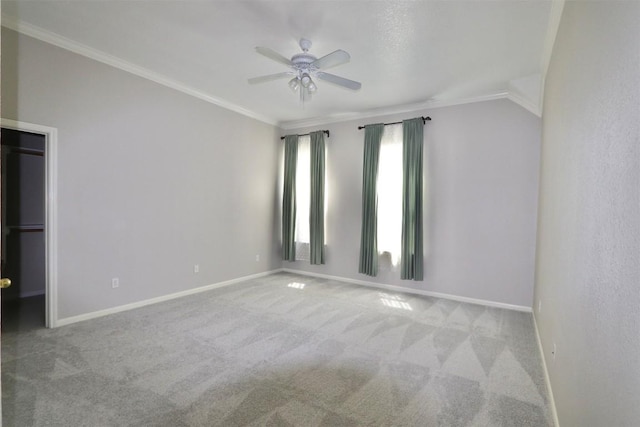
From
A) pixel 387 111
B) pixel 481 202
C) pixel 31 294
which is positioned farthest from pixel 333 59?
pixel 31 294

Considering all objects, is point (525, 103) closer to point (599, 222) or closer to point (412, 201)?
point (412, 201)

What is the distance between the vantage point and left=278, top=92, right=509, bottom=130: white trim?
4471 millimetres

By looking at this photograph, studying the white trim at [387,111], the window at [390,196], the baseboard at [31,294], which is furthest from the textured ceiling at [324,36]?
the baseboard at [31,294]

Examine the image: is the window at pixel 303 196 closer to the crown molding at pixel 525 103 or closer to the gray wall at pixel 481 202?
the gray wall at pixel 481 202

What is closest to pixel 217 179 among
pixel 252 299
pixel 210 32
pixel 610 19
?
pixel 252 299

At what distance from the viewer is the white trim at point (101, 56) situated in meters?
3.06

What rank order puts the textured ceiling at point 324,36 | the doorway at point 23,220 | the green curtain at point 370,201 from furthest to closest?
1. the green curtain at point 370,201
2. the doorway at point 23,220
3. the textured ceiling at point 324,36

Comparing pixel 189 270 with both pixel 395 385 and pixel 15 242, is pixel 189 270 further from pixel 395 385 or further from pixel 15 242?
pixel 395 385

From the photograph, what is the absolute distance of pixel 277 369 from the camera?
8.73ft

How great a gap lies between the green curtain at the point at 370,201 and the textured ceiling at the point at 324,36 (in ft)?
3.24

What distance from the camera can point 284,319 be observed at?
12.5 ft

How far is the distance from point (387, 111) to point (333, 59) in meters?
2.62

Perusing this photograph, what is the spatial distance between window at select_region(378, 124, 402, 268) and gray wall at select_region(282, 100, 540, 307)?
0.90ft

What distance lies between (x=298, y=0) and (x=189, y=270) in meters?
3.72
